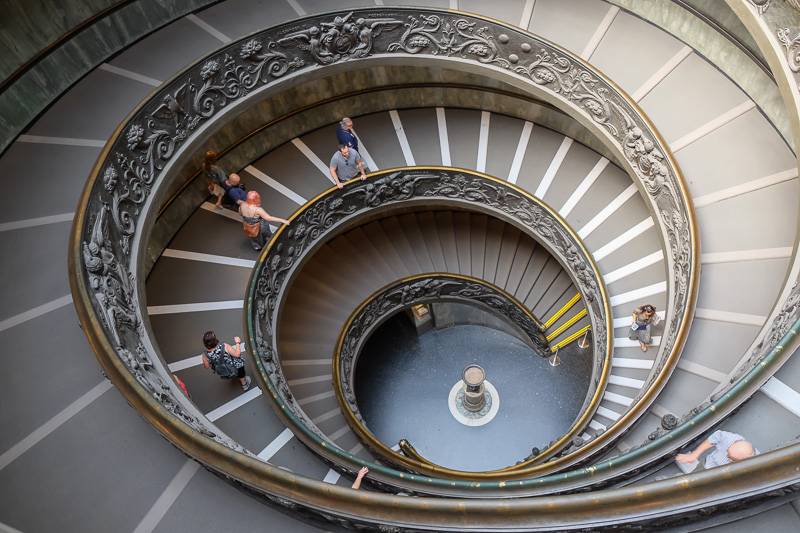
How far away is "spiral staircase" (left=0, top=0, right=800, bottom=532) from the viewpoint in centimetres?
411

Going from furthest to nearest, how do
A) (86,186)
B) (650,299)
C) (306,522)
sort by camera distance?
(650,299) < (86,186) < (306,522)

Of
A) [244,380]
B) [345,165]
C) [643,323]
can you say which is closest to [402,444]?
[244,380]

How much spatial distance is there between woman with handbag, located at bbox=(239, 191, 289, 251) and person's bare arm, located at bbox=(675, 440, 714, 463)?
22.9 feet

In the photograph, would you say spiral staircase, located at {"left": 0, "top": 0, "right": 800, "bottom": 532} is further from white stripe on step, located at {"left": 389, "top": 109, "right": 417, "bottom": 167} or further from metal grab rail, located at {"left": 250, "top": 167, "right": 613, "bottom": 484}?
metal grab rail, located at {"left": 250, "top": 167, "right": 613, "bottom": 484}

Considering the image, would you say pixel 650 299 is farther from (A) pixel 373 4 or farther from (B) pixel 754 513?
(A) pixel 373 4

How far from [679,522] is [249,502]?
313cm

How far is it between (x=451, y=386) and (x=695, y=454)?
9.21 metres

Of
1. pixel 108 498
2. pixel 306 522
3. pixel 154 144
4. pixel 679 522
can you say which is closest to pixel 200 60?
pixel 154 144

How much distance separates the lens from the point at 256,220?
946 centimetres

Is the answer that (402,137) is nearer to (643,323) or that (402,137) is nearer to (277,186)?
(277,186)

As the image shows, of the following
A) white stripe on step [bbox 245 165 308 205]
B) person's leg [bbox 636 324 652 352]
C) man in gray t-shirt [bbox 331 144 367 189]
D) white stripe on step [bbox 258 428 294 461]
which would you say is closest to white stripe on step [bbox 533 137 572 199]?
person's leg [bbox 636 324 652 352]

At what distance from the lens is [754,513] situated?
3273 millimetres

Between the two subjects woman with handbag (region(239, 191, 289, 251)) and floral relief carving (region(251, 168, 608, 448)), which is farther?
floral relief carving (region(251, 168, 608, 448))

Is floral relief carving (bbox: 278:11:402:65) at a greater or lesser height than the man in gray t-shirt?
greater
